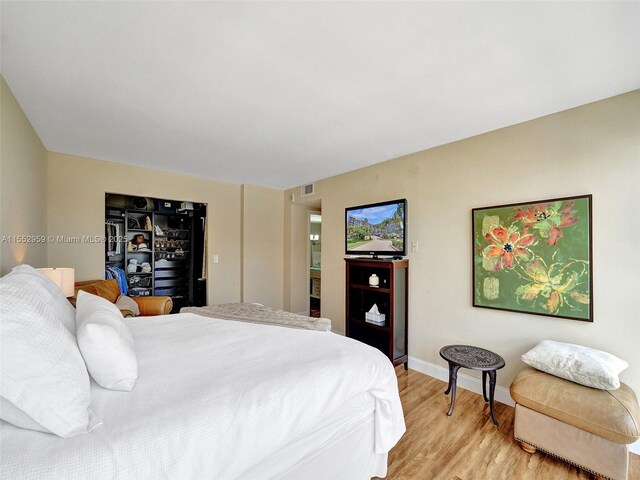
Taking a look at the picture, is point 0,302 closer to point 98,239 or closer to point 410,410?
point 410,410

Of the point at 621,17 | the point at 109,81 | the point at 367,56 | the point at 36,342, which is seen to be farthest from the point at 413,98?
the point at 36,342

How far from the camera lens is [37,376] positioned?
33.2 inches

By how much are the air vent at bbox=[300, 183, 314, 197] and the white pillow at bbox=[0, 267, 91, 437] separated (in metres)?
3.87

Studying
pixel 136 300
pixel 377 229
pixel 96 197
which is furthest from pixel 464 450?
pixel 96 197

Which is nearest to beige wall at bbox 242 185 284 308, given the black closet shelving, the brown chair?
the black closet shelving

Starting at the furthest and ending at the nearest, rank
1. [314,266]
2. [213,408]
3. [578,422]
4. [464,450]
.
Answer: [314,266], [464,450], [578,422], [213,408]

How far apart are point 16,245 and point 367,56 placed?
2.83 metres

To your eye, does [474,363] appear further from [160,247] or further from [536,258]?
[160,247]

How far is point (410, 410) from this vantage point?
92.9 inches

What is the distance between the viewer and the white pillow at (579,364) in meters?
1.69

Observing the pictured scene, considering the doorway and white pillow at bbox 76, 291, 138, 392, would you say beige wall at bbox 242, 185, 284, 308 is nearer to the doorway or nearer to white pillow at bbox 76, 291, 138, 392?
the doorway

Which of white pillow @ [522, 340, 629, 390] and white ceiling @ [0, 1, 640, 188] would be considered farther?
white pillow @ [522, 340, 629, 390]

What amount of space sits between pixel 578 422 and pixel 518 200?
1635mm

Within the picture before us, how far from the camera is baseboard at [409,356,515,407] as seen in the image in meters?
2.47
